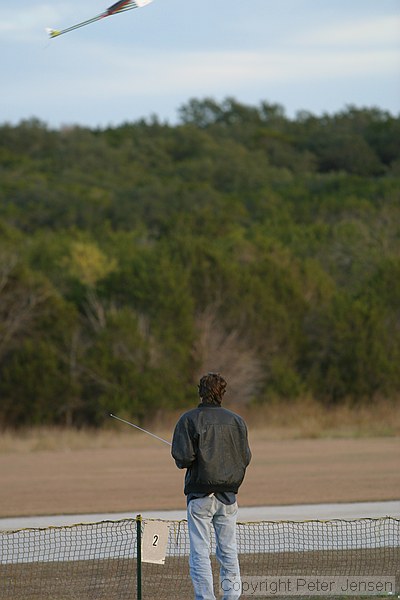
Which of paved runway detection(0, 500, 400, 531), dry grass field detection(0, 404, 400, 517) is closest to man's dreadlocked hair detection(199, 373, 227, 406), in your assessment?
paved runway detection(0, 500, 400, 531)

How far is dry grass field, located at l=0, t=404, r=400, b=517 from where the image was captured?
20.0 m

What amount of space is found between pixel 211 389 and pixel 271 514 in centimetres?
895

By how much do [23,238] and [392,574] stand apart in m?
54.5

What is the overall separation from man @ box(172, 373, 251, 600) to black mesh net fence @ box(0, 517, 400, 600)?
950 mm

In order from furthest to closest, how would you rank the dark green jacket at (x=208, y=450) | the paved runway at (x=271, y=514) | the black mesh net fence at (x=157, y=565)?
the paved runway at (x=271, y=514), the black mesh net fence at (x=157, y=565), the dark green jacket at (x=208, y=450)

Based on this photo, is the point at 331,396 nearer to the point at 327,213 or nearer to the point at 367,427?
the point at 367,427

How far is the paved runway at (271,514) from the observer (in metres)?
16.4

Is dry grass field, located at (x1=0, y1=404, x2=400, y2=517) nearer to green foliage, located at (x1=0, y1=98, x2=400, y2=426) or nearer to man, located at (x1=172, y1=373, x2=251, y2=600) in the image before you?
green foliage, located at (x1=0, y1=98, x2=400, y2=426)

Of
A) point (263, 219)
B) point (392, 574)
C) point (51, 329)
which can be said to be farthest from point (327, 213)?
point (392, 574)

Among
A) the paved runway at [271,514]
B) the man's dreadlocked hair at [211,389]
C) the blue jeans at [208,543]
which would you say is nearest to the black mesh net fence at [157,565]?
the blue jeans at [208,543]

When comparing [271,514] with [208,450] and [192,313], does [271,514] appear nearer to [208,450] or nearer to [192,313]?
[208,450]

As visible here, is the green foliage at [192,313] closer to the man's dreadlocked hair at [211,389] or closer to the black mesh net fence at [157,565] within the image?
the black mesh net fence at [157,565]

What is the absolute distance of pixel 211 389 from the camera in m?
8.40

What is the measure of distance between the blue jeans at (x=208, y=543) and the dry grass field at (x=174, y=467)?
33.0 ft
